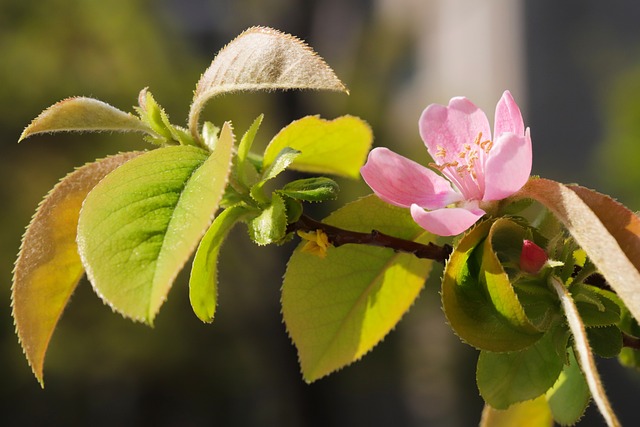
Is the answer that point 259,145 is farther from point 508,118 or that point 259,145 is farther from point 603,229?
point 603,229

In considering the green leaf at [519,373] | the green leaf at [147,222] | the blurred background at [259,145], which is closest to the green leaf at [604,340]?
the green leaf at [519,373]

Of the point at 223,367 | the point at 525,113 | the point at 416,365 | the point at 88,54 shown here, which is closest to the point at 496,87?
the point at 525,113

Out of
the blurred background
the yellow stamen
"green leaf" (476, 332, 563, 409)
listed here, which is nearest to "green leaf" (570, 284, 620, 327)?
"green leaf" (476, 332, 563, 409)

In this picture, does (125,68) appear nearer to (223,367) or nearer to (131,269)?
(223,367)

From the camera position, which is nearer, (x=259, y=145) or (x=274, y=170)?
(x=274, y=170)

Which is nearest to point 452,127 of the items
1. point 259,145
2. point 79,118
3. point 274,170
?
point 274,170

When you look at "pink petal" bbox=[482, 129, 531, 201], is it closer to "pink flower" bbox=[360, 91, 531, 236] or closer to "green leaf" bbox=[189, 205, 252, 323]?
"pink flower" bbox=[360, 91, 531, 236]

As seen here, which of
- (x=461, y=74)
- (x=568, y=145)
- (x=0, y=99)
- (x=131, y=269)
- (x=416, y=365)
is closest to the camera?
(x=131, y=269)

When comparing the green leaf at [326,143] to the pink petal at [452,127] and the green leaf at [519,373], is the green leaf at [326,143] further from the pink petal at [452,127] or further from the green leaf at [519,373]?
the green leaf at [519,373]
